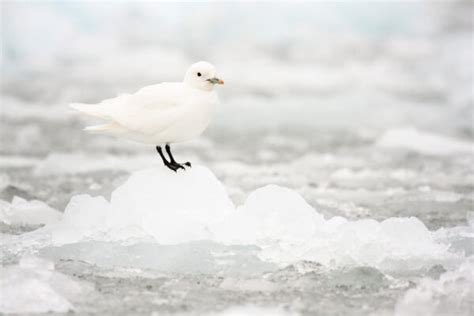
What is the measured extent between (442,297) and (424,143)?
17.4 ft

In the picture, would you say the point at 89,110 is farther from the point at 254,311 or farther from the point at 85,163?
the point at 85,163

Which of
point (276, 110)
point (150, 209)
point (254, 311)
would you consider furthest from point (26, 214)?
point (276, 110)

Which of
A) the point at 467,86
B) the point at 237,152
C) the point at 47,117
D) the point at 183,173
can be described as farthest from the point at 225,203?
the point at 467,86

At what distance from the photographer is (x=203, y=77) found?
12.8 feet

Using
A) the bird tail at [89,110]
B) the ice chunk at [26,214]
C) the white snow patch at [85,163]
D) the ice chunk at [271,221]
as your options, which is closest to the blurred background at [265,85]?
A: the white snow patch at [85,163]

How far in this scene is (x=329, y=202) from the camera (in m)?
5.48

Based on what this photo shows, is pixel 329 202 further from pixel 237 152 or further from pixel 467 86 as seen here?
pixel 467 86

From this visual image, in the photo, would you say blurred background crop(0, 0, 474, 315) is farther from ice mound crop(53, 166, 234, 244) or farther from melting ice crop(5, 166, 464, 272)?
ice mound crop(53, 166, 234, 244)

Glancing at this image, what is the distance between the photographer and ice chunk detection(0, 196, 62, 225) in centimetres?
461

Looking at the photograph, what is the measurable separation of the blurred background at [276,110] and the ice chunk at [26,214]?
0.11 m

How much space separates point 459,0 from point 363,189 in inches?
452

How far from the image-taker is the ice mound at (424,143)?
799cm

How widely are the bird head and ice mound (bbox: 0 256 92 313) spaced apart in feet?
4.01

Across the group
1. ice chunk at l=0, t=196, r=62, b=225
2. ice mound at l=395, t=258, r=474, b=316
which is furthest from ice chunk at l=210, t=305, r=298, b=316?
ice chunk at l=0, t=196, r=62, b=225
